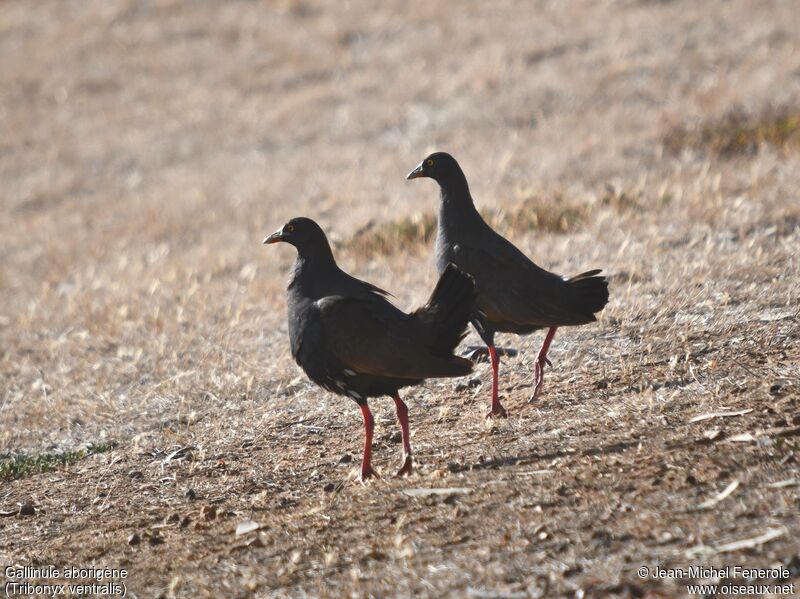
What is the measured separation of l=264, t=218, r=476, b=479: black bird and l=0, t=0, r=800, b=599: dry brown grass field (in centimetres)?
54

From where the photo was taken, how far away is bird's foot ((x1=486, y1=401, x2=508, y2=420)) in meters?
6.81

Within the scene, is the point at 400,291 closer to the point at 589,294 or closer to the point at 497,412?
the point at 497,412

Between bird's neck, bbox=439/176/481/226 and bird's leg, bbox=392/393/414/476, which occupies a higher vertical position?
bird's neck, bbox=439/176/481/226

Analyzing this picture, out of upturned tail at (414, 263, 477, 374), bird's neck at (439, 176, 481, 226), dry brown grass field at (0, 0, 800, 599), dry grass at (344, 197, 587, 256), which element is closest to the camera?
dry brown grass field at (0, 0, 800, 599)

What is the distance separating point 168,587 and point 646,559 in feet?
7.44

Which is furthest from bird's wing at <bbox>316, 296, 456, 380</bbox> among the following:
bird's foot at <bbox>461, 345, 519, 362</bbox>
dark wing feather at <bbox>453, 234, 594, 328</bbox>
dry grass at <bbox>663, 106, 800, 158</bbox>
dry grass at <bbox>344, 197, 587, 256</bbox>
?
dry grass at <bbox>663, 106, 800, 158</bbox>

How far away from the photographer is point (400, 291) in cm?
1009

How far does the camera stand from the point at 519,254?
7215 mm

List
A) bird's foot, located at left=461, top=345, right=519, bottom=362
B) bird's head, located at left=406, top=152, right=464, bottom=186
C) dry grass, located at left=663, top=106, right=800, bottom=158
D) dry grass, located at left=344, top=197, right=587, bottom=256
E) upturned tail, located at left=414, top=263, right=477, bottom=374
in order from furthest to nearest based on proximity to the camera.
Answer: dry grass, located at left=663, top=106, right=800, bottom=158 < dry grass, located at left=344, top=197, right=587, bottom=256 < bird's foot, located at left=461, top=345, right=519, bottom=362 < bird's head, located at left=406, top=152, right=464, bottom=186 < upturned tail, located at left=414, top=263, right=477, bottom=374

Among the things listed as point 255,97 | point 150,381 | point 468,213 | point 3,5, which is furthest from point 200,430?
point 3,5

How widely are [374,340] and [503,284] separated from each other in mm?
1297

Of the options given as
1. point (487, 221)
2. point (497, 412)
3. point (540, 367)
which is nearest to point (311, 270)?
point (497, 412)

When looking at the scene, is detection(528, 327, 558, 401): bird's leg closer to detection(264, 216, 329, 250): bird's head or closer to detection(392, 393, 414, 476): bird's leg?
detection(392, 393, 414, 476): bird's leg

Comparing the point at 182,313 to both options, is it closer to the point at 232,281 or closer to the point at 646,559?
the point at 232,281
